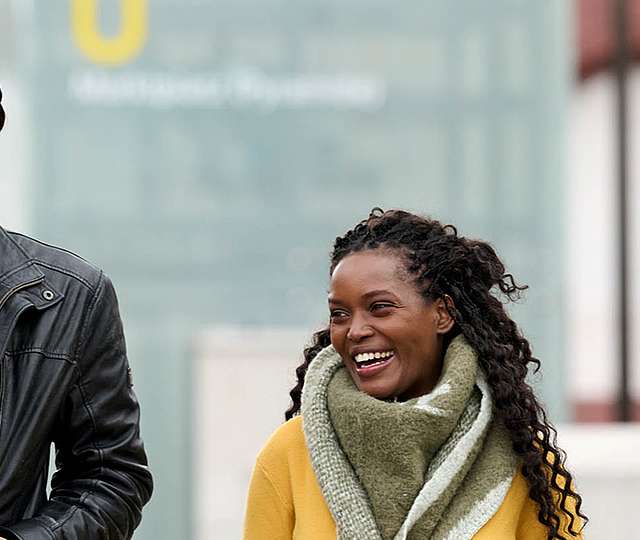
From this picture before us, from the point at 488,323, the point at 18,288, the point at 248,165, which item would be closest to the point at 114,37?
the point at 248,165

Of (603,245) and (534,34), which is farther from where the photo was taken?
(603,245)

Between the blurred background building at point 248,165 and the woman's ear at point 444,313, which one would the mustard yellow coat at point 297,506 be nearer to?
the woman's ear at point 444,313

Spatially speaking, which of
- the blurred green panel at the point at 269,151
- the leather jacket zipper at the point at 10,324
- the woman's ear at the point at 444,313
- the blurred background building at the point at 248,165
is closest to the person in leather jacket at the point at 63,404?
the leather jacket zipper at the point at 10,324

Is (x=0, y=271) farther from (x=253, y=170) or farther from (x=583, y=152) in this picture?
(x=583, y=152)

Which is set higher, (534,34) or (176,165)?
(534,34)

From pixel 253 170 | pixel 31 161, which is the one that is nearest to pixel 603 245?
pixel 253 170

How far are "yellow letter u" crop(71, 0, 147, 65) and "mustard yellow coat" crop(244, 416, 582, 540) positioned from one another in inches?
158

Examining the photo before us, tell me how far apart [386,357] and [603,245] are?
555cm

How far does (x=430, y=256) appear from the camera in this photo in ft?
11.2

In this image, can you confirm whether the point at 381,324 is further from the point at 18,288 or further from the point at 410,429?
the point at 18,288

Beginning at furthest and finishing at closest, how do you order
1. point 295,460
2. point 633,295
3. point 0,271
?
point 633,295, point 295,460, point 0,271

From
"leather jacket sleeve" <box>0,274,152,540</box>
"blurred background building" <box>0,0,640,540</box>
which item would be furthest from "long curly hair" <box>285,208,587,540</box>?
"blurred background building" <box>0,0,640,540</box>

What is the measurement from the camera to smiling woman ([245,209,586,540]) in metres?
3.27

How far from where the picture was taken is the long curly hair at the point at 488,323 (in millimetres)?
3340
